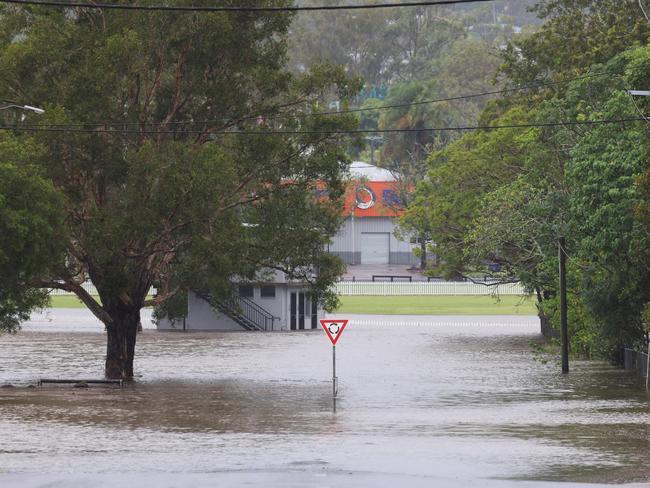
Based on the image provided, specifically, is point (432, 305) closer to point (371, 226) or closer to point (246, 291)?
point (246, 291)

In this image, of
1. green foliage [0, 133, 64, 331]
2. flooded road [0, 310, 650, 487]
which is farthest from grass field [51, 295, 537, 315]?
green foliage [0, 133, 64, 331]

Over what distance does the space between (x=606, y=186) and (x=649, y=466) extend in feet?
60.4

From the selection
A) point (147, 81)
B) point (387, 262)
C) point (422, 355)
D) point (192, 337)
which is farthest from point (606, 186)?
point (387, 262)

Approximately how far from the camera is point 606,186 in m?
38.5

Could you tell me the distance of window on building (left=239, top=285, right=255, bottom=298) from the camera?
3282 inches

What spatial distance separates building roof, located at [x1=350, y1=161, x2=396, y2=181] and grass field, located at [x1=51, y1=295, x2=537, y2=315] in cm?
1685

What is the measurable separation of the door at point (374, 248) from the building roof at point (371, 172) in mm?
6492

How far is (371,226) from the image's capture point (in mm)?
132250

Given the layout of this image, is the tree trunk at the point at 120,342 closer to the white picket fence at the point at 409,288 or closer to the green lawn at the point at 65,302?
the white picket fence at the point at 409,288

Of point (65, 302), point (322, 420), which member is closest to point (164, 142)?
point (322, 420)

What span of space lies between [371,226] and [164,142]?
90418mm

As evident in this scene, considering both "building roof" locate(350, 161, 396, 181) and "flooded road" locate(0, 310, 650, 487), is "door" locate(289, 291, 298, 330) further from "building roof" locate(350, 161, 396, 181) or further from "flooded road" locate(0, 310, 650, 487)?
"building roof" locate(350, 161, 396, 181)

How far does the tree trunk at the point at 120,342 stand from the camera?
44219mm

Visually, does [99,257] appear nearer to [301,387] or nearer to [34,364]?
[301,387]
